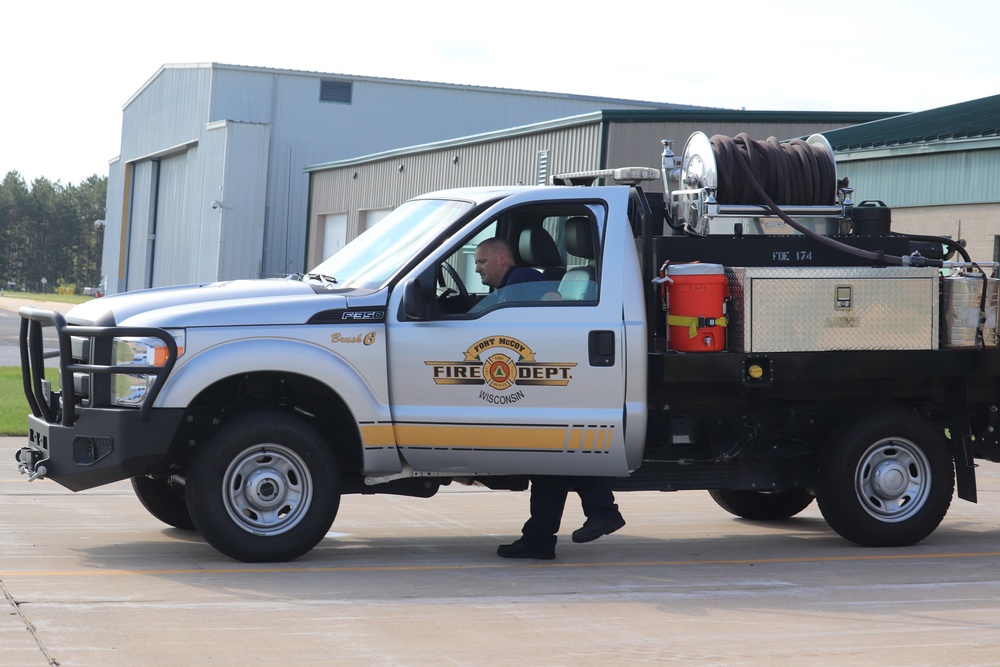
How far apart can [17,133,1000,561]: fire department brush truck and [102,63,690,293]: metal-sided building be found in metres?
32.0

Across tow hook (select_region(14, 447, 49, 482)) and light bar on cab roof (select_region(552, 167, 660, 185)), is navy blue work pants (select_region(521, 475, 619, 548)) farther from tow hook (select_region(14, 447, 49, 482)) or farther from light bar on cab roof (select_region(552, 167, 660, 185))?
tow hook (select_region(14, 447, 49, 482))

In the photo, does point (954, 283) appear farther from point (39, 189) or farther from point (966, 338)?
point (39, 189)

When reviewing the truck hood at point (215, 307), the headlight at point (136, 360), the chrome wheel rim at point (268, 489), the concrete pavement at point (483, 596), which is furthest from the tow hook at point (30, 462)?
the chrome wheel rim at point (268, 489)

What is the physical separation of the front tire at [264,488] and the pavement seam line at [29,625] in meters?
1.16

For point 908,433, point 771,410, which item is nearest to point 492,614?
point 771,410

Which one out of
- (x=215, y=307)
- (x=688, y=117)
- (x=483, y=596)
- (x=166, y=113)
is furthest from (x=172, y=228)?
(x=483, y=596)

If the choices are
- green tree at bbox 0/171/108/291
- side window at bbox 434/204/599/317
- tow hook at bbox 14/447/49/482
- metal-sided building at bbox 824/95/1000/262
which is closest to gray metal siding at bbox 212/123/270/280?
metal-sided building at bbox 824/95/1000/262

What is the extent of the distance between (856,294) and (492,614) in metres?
3.28

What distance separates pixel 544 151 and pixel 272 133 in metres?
20.2

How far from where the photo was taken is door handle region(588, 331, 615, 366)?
7.55 m

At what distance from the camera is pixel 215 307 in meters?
7.33

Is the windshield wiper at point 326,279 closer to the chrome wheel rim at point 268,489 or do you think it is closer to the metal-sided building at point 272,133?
the chrome wheel rim at point 268,489

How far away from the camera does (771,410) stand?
8.42 metres

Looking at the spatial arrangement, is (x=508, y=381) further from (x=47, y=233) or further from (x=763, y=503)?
(x=47, y=233)
